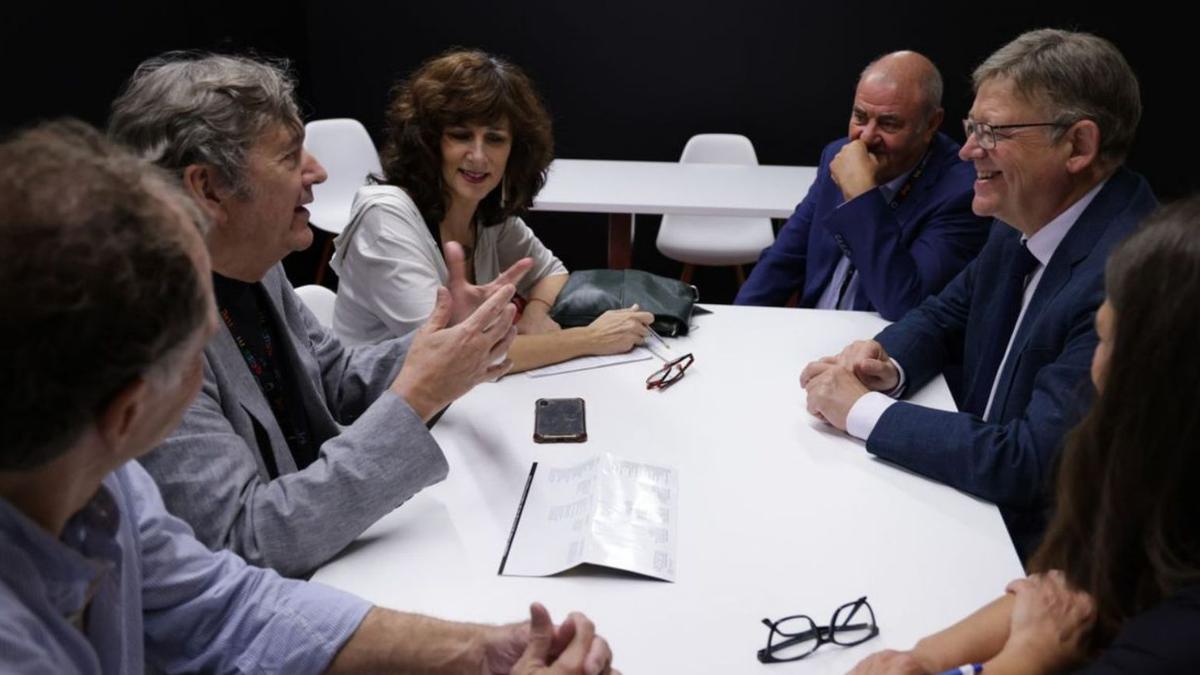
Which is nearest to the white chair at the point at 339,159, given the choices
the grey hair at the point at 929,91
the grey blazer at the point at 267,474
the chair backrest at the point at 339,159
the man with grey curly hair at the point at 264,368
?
the chair backrest at the point at 339,159

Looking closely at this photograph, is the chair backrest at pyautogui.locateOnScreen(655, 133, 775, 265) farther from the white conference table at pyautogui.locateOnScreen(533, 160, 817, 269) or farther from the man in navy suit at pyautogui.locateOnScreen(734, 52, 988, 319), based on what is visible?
the man in navy suit at pyautogui.locateOnScreen(734, 52, 988, 319)

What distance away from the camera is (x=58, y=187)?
2.53ft

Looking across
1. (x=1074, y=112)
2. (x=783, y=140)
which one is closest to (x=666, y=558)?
(x=1074, y=112)

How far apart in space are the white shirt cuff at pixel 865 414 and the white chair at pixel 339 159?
3.09 metres

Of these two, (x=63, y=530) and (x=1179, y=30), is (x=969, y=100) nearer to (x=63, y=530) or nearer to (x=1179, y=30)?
(x=1179, y=30)

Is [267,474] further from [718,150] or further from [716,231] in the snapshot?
[718,150]

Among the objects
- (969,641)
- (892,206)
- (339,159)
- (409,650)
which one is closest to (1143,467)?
(969,641)

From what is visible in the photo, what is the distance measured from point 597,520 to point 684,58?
155 inches

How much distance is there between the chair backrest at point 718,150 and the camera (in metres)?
4.50

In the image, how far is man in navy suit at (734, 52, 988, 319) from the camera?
2484 millimetres

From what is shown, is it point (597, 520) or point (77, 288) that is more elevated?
point (77, 288)

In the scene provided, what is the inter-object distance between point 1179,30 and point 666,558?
474cm

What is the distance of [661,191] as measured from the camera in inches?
154

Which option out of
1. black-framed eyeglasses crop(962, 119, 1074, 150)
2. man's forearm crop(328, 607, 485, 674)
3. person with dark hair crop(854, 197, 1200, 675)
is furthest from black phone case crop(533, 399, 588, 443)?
black-framed eyeglasses crop(962, 119, 1074, 150)
